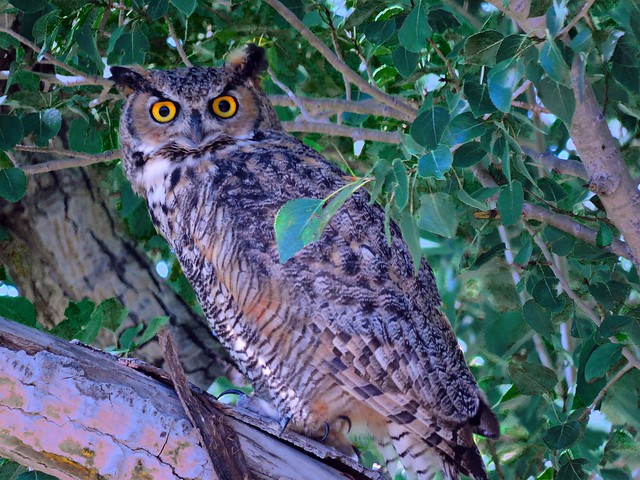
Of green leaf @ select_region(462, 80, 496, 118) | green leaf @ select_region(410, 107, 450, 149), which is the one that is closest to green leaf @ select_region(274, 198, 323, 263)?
green leaf @ select_region(410, 107, 450, 149)

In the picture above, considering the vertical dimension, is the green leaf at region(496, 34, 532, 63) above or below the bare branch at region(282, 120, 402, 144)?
above

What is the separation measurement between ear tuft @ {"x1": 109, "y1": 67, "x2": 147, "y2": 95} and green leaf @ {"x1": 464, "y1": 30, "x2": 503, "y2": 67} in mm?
1114

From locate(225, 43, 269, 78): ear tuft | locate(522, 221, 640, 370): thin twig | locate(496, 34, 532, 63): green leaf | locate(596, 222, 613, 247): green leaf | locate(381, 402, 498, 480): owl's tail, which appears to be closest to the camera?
locate(496, 34, 532, 63): green leaf

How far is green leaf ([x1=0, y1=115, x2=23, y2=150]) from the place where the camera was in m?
1.89

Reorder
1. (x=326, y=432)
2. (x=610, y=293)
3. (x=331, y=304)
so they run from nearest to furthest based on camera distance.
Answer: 1. (x=610, y=293)
2. (x=331, y=304)
3. (x=326, y=432)

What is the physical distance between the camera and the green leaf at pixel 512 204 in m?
1.52

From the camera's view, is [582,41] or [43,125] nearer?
[582,41]

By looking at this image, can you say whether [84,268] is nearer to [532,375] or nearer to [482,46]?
[532,375]

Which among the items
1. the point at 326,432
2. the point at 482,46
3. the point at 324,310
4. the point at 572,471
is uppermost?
the point at 482,46

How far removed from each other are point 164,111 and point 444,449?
3.68 feet

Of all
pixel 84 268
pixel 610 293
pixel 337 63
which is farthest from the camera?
pixel 84 268

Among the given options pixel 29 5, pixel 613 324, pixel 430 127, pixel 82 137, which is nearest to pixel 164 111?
pixel 82 137

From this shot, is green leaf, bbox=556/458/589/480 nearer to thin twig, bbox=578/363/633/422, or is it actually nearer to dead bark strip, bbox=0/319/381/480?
thin twig, bbox=578/363/633/422

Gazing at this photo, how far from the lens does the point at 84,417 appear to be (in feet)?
4.41
